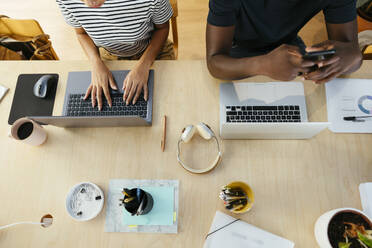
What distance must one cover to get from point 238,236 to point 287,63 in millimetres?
643

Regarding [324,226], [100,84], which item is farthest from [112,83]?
[324,226]

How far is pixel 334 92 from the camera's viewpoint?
100cm

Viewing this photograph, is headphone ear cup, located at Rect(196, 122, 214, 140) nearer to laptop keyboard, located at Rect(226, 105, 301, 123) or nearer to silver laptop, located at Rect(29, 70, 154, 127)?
laptop keyboard, located at Rect(226, 105, 301, 123)

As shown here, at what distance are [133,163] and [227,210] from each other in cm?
41

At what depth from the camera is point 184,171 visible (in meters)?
0.93

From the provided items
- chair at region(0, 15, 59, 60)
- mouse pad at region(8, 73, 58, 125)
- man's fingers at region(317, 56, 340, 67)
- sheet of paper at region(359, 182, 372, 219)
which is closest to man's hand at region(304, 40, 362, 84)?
man's fingers at region(317, 56, 340, 67)

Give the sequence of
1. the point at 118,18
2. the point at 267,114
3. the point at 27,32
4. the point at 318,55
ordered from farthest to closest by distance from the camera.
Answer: the point at 27,32, the point at 118,18, the point at 267,114, the point at 318,55

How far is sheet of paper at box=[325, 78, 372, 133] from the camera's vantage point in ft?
3.10

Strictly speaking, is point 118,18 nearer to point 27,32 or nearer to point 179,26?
point 27,32

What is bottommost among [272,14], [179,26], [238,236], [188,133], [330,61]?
[238,236]

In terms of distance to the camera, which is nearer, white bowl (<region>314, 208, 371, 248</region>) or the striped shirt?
white bowl (<region>314, 208, 371, 248</region>)

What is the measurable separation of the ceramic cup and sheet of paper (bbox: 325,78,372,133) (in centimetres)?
120

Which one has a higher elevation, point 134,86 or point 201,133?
point 134,86

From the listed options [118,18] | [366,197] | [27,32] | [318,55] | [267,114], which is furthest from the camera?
[27,32]
